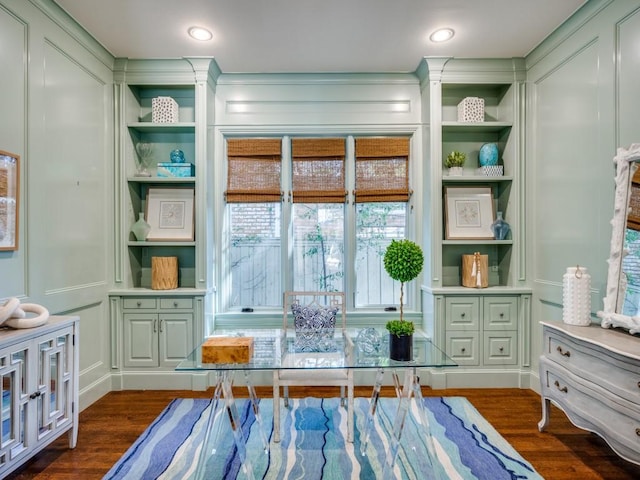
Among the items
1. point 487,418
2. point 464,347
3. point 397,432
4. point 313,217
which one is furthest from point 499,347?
point 313,217

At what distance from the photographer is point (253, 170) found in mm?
3518

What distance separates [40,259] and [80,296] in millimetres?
495

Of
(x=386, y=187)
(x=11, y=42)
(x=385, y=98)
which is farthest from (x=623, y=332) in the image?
(x=11, y=42)

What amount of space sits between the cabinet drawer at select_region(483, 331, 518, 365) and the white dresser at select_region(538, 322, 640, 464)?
79 centimetres

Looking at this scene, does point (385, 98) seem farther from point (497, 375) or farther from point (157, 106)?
point (497, 375)

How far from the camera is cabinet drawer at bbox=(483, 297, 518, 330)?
321 centimetres

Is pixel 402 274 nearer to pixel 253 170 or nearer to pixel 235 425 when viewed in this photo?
pixel 235 425

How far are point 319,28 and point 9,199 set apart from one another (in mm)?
2375

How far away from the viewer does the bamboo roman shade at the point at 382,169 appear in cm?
349

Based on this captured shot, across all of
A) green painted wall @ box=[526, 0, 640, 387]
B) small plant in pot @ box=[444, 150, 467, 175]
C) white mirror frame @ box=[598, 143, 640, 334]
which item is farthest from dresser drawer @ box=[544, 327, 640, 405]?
small plant in pot @ box=[444, 150, 467, 175]

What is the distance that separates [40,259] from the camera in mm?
2389

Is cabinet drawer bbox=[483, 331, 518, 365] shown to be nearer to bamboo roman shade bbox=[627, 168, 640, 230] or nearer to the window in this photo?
the window

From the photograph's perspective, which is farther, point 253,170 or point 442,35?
point 253,170

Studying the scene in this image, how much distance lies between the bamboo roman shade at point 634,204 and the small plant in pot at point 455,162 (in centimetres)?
132
